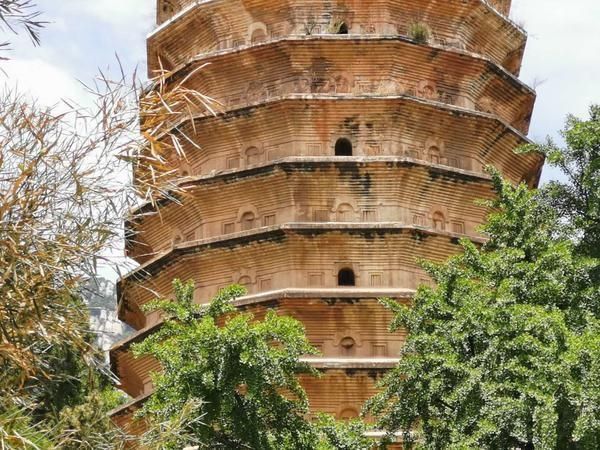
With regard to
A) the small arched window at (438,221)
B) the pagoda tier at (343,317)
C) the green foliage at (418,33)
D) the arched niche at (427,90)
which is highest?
the green foliage at (418,33)

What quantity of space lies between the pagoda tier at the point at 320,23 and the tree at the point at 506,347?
4741 mm

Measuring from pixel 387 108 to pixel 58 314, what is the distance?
30.8 ft

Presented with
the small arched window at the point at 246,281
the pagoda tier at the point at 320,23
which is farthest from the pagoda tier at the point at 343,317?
the pagoda tier at the point at 320,23

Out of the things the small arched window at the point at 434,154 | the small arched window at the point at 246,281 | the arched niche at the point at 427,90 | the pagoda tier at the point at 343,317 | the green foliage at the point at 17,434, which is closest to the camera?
the green foliage at the point at 17,434

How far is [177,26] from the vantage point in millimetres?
15664

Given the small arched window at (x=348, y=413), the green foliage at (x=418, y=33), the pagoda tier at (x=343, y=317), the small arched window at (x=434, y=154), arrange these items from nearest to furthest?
the small arched window at (x=348, y=413) < the pagoda tier at (x=343, y=317) < the small arched window at (x=434, y=154) < the green foliage at (x=418, y=33)

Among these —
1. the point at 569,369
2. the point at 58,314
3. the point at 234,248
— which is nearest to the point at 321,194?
the point at 234,248

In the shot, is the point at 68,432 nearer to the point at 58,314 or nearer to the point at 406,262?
the point at 58,314

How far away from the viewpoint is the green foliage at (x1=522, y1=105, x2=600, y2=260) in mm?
10688

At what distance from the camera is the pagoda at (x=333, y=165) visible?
1276 cm

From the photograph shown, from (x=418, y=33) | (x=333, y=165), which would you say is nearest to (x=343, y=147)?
(x=333, y=165)

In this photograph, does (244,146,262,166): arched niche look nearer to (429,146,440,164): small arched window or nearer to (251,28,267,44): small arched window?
(251,28,267,44): small arched window

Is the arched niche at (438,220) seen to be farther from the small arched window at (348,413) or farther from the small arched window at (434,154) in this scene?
the small arched window at (348,413)

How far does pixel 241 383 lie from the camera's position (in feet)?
32.2
